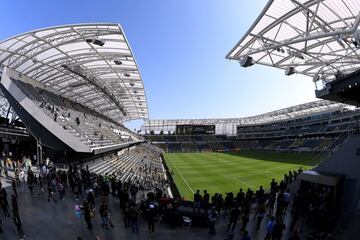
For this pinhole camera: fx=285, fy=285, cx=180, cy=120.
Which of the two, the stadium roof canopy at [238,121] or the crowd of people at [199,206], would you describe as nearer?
the crowd of people at [199,206]

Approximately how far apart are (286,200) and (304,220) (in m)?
1.16

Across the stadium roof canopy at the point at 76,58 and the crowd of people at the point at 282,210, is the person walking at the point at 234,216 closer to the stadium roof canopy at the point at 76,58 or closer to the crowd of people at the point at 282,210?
the crowd of people at the point at 282,210

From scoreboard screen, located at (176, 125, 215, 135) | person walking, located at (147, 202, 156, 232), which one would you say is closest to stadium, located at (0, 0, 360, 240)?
person walking, located at (147, 202, 156, 232)

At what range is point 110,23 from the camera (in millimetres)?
18859

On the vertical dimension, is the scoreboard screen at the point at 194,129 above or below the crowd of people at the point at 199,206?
above

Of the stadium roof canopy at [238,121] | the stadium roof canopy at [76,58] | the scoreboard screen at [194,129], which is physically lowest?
the scoreboard screen at [194,129]

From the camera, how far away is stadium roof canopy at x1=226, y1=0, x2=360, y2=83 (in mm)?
13688

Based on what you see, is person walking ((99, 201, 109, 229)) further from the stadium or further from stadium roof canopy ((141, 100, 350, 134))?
stadium roof canopy ((141, 100, 350, 134))

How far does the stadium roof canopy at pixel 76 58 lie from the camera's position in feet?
66.3

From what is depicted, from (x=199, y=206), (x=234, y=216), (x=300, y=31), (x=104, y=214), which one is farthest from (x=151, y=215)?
(x=300, y=31)

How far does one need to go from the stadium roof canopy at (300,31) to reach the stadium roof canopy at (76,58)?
9304 millimetres

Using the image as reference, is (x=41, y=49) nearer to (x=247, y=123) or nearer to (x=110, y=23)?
(x=110, y=23)

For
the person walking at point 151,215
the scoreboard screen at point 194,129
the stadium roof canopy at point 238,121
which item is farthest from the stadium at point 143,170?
the scoreboard screen at point 194,129

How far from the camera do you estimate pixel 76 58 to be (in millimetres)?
26125
